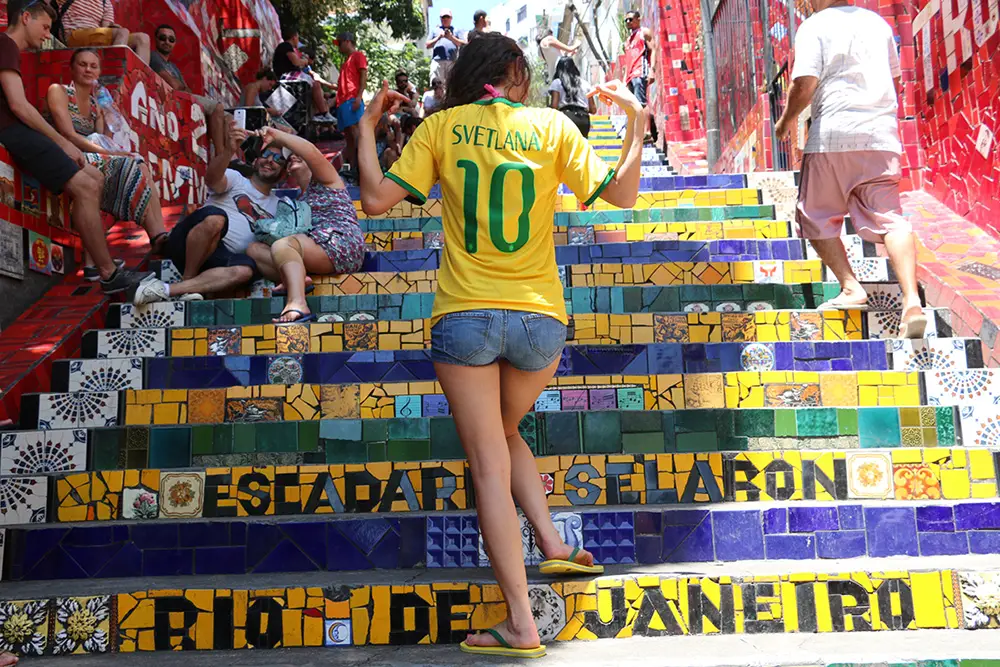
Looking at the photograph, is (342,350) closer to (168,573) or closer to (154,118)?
(168,573)

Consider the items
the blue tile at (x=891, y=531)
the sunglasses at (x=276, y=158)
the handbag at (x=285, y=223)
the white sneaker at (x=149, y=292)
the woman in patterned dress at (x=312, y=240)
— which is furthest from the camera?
the sunglasses at (x=276, y=158)

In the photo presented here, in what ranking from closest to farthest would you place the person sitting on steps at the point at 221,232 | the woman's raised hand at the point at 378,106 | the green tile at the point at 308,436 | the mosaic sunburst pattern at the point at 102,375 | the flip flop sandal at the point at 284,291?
the woman's raised hand at the point at 378,106 < the green tile at the point at 308,436 < the mosaic sunburst pattern at the point at 102,375 < the person sitting on steps at the point at 221,232 < the flip flop sandal at the point at 284,291

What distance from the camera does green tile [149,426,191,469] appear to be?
4297 millimetres

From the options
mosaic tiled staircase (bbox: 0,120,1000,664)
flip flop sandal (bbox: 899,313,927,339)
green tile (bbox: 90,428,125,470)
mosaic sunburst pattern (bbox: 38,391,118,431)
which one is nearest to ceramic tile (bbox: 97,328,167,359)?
mosaic tiled staircase (bbox: 0,120,1000,664)

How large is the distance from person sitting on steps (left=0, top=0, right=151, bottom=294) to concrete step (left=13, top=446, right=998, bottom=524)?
1.99 metres

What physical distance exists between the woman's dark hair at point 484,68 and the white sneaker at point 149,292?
2713 mm

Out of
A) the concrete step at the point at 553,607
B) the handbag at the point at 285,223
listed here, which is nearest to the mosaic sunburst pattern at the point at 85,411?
the concrete step at the point at 553,607

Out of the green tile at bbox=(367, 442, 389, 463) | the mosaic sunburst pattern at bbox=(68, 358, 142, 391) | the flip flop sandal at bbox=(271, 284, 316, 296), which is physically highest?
the flip flop sandal at bbox=(271, 284, 316, 296)

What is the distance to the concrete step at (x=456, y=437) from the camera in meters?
4.12

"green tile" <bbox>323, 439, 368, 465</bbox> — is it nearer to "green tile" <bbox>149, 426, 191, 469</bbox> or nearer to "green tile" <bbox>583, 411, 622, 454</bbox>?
"green tile" <bbox>149, 426, 191, 469</bbox>

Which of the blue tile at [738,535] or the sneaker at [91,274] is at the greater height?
the sneaker at [91,274]

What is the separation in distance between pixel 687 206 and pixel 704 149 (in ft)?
22.2

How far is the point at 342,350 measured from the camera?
16.3 ft

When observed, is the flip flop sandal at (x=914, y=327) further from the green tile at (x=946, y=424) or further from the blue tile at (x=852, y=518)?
the blue tile at (x=852, y=518)
